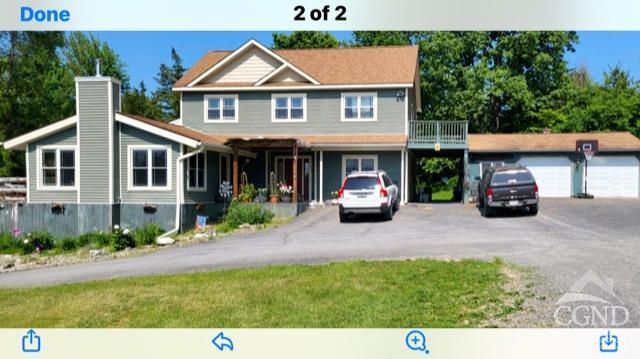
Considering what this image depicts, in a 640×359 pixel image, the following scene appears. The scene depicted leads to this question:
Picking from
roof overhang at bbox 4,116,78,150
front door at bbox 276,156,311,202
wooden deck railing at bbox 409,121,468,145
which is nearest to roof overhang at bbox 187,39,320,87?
front door at bbox 276,156,311,202

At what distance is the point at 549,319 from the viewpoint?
6.09m

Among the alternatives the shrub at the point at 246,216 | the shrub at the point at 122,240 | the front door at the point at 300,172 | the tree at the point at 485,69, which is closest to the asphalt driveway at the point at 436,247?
the shrub at the point at 246,216

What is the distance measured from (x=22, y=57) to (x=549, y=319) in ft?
113

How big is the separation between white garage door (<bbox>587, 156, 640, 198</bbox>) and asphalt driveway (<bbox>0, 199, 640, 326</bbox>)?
8.32 metres

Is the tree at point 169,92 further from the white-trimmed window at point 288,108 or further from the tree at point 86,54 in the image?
the white-trimmed window at point 288,108

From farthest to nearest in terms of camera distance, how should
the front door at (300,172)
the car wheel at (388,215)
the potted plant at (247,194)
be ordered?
the front door at (300,172) → the potted plant at (247,194) → the car wheel at (388,215)

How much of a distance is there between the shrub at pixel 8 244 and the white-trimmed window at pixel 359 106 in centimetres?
1434

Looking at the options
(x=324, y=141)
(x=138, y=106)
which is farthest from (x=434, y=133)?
(x=138, y=106)

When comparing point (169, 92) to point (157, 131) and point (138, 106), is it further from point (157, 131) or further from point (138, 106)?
point (157, 131)

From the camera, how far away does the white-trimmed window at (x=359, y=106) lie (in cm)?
2547

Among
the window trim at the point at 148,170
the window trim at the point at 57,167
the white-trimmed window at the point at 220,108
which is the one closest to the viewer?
the window trim at the point at 148,170

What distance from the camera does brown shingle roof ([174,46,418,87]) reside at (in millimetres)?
25594

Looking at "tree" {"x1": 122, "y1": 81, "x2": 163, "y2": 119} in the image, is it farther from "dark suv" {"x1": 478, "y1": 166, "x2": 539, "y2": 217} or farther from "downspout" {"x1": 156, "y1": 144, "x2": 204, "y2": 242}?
"dark suv" {"x1": 478, "y1": 166, "x2": 539, "y2": 217}

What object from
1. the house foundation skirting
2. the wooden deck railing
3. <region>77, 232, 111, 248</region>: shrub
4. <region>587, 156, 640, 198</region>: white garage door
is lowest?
<region>77, 232, 111, 248</region>: shrub
